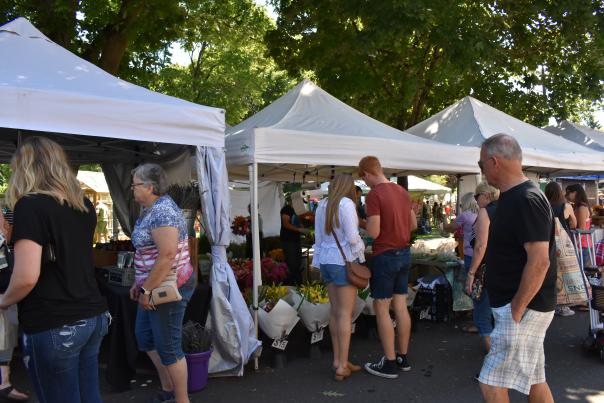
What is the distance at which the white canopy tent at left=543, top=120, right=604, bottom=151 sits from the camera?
1000cm

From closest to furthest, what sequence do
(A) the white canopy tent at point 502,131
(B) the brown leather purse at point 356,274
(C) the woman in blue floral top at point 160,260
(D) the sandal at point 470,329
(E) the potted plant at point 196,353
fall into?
(C) the woman in blue floral top at point 160,260 → (E) the potted plant at point 196,353 → (B) the brown leather purse at point 356,274 → (D) the sandal at point 470,329 → (A) the white canopy tent at point 502,131

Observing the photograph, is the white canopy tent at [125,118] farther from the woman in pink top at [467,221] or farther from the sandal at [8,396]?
the woman in pink top at [467,221]

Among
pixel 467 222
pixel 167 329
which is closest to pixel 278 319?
pixel 167 329

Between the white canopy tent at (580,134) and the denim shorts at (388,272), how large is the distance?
730 centimetres

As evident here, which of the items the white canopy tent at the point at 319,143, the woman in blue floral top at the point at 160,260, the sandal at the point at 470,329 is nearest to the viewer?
the woman in blue floral top at the point at 160,260

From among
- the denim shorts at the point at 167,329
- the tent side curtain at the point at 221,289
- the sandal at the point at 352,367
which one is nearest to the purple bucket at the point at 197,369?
the tent side curtain at the point at 221,289

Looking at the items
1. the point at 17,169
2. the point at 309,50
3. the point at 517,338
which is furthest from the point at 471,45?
the point at 17,169

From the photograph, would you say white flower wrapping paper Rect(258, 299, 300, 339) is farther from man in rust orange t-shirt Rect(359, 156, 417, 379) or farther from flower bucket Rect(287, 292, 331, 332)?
man in rust orange t-shirt Rect(359, 156, 417, 379)

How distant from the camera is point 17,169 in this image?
2.25 meters

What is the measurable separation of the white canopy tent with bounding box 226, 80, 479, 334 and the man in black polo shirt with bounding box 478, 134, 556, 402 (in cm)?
238

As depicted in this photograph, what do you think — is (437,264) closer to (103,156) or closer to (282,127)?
(282,127)

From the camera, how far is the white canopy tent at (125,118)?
11.5ft

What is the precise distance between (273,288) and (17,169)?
306 centimetres

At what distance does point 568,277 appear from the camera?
3.61 meters
